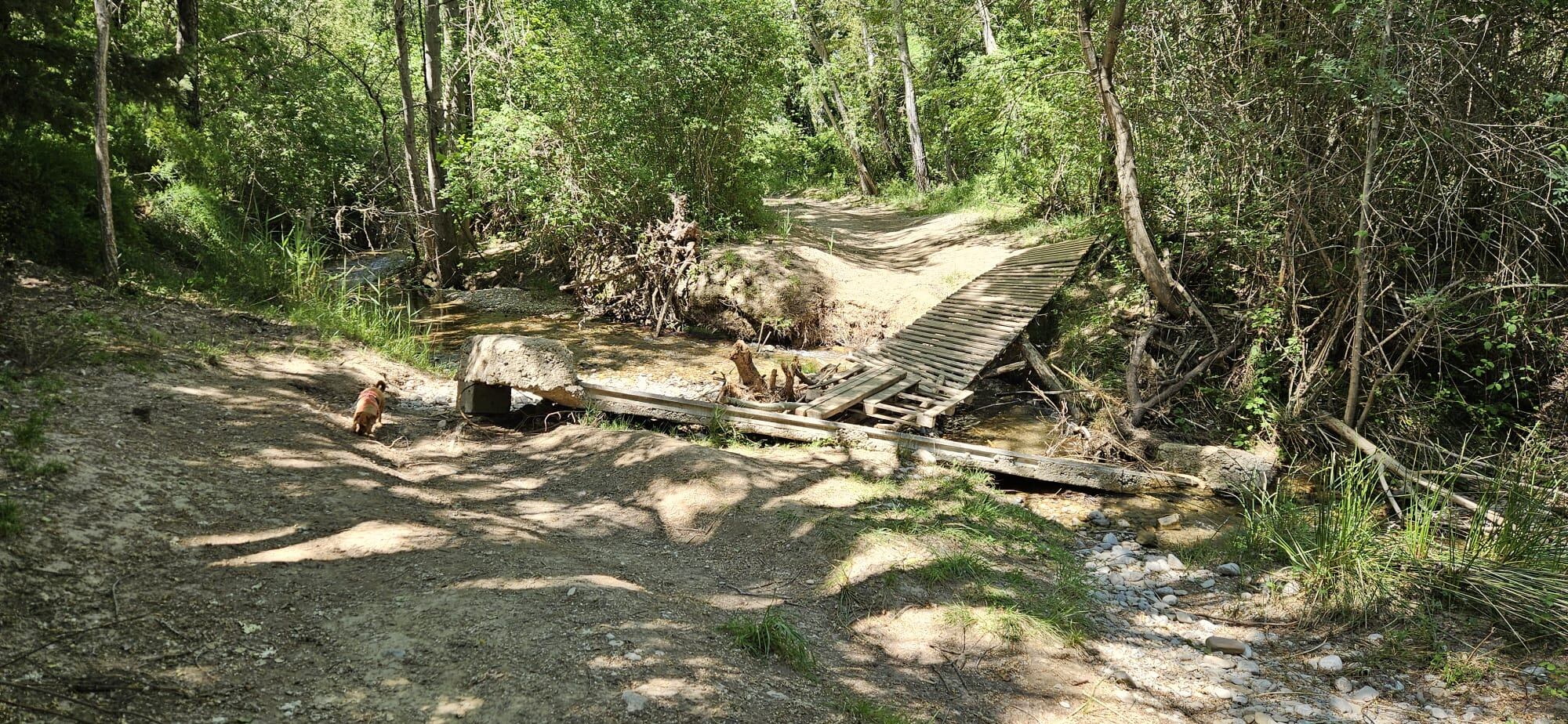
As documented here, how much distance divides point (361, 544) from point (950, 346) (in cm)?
679

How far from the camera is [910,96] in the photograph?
1892cm

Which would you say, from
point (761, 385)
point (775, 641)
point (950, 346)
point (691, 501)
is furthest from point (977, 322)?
point (775, 641)

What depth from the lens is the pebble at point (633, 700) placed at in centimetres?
297

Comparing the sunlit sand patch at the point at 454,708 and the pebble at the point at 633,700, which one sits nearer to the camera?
the sunlit sand patch at the point at 454,708

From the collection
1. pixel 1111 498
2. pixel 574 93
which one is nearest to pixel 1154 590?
pixel 1111 498

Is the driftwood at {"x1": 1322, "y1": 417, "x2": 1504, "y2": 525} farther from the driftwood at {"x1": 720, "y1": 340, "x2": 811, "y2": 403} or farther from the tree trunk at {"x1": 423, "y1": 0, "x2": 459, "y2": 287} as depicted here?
the tree trunk at {"x1": 423, "y1": 0, "x2": 459, "y2": 287}

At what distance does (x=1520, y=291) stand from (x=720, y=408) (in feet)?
21.0

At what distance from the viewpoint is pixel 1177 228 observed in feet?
29.7

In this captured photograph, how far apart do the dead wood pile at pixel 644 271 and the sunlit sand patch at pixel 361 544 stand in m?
7.63

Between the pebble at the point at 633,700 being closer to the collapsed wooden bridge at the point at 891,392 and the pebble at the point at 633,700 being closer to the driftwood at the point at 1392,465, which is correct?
the collapsed wooden bridge at the point at 891,392

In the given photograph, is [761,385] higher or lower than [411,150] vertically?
lower

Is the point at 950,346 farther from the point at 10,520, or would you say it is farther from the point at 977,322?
the point at 10,520

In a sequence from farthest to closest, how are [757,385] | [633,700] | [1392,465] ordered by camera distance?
1. [757,385]
2. [1392,465]
3. [633,700]

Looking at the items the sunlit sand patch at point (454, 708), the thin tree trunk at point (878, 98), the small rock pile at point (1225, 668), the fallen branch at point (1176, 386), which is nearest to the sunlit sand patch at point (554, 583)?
the sunlit sand patch at point (454, 708)
